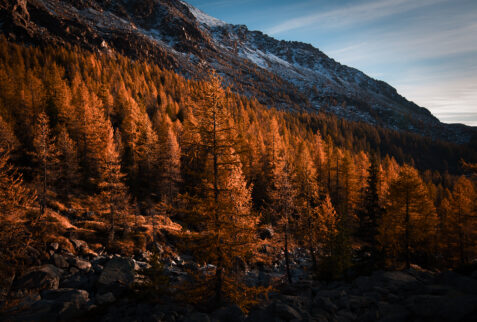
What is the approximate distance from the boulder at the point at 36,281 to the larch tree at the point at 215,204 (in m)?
12.3

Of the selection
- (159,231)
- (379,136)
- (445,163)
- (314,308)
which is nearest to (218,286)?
(314,308)

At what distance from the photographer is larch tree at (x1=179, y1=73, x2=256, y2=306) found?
1096cm

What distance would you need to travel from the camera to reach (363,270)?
18250 millimetres

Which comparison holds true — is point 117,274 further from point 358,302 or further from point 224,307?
point 358,302

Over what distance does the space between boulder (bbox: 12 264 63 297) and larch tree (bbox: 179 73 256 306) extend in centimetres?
1231

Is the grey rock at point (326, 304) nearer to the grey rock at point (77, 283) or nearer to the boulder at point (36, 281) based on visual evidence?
the grey rock at point (77, 283)

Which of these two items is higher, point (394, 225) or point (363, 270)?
point (394, 225)

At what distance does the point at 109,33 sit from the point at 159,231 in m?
171

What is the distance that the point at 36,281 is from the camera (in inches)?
592

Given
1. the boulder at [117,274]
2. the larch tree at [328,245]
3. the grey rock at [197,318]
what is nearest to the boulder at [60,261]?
the boulder at [117,274]

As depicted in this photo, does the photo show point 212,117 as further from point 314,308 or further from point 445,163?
point 445,163

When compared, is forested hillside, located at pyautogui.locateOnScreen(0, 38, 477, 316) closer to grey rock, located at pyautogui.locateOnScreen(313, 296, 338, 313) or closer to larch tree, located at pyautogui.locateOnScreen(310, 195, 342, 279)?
larch tree, located at pyautogui.locateOnScreen(310, 195, 342, 279)

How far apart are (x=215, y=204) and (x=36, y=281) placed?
15.1m

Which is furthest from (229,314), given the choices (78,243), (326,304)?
(78,243)
